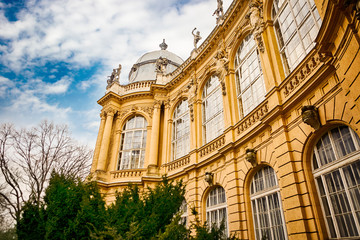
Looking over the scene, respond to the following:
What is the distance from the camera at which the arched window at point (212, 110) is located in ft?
41.7

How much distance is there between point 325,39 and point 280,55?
3755 millimetres

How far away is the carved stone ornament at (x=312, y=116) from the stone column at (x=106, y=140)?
14.3 meters

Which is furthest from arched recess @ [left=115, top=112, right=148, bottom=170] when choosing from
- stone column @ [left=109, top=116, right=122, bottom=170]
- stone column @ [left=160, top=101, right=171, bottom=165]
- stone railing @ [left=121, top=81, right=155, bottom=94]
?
stone railing @ [left=121, top=81, right=155, bottom=94]

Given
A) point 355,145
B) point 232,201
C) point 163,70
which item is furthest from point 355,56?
point 163,70

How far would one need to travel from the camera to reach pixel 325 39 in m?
5.29

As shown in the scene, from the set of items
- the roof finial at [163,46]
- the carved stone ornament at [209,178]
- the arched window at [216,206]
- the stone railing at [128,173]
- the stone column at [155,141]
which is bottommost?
the arched window at [216,206]

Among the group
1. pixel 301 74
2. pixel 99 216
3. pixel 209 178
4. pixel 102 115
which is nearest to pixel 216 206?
pixel 209 178

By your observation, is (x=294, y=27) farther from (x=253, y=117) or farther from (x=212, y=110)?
(x=212, y=110)

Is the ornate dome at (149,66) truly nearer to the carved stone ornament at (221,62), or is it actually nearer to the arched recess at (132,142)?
the arched recess at (132,142)

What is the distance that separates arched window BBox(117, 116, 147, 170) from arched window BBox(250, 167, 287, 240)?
10.0 metres

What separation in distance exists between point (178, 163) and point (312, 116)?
381 inches

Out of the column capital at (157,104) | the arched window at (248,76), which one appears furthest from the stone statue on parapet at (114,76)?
the arched window at (248,76)

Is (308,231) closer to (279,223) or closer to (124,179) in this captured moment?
(279,223)

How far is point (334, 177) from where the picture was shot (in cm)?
579
